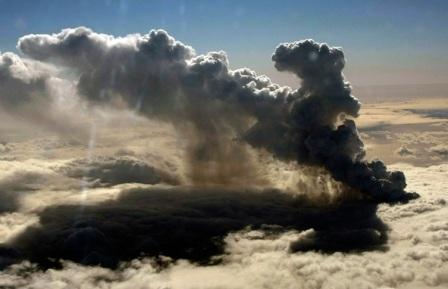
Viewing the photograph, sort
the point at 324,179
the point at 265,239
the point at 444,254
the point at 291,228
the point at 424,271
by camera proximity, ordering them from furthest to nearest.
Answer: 1. the point at 324,179
2. the point at 291,228
3. the point at 265,239
4. the point at 444,254
5. the point at 424,271

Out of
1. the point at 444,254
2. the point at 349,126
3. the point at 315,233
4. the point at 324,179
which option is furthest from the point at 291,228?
the point at 444,254

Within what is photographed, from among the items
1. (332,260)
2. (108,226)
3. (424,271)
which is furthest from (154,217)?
(424,271)

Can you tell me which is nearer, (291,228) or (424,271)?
(424,271)

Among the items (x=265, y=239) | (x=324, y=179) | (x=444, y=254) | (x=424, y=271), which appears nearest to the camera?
(x=424, y=271)

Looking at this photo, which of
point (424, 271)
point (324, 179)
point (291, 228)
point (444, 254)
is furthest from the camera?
point (324, 179)

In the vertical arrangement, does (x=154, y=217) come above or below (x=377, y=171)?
below

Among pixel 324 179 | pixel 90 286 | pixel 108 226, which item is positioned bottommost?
pixel 90 286

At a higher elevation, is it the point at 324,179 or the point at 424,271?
the point at 324,179

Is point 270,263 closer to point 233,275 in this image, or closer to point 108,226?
point 233,275

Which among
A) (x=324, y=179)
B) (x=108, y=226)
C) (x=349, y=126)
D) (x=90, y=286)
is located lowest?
(x=90, y=286)

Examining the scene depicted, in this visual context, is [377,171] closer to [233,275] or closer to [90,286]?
[233,275]
